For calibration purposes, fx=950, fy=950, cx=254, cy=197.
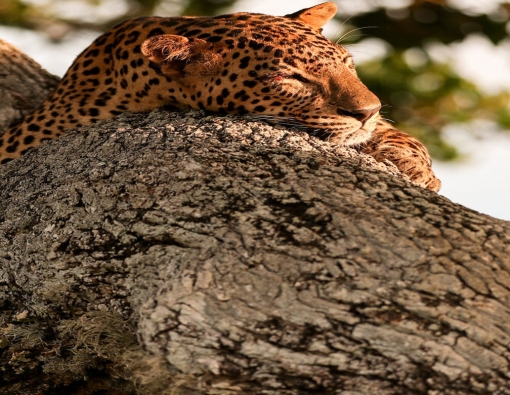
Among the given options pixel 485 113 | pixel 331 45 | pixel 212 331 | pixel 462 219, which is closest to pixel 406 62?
pixel 485 113

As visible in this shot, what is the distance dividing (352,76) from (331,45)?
251 millimetres

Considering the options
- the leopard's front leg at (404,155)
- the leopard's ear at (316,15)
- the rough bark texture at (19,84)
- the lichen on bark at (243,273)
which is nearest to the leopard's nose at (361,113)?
the leopard's front leg at (404,155)

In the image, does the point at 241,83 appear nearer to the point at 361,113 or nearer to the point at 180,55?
the point at 180,55

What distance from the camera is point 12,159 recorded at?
577cm

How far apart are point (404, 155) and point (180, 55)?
1380mm

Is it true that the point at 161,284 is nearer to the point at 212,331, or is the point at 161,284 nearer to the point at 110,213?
the point at 212,331

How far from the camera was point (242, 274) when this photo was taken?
3.83 meters

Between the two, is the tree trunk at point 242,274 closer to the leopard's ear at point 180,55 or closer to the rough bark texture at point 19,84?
the leopard's ear at point 180,55

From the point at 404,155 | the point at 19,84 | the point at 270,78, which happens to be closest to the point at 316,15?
the point at 270,78

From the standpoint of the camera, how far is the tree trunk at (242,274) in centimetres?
369

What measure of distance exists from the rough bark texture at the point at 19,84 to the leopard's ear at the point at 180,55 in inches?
71.1

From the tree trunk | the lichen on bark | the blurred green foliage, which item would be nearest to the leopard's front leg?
the tree trunk

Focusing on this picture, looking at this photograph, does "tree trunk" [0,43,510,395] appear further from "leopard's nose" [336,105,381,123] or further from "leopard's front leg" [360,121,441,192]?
"leopard's front leg" [360,121,441,192]

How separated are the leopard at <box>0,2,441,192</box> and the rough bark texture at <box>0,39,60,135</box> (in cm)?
92
